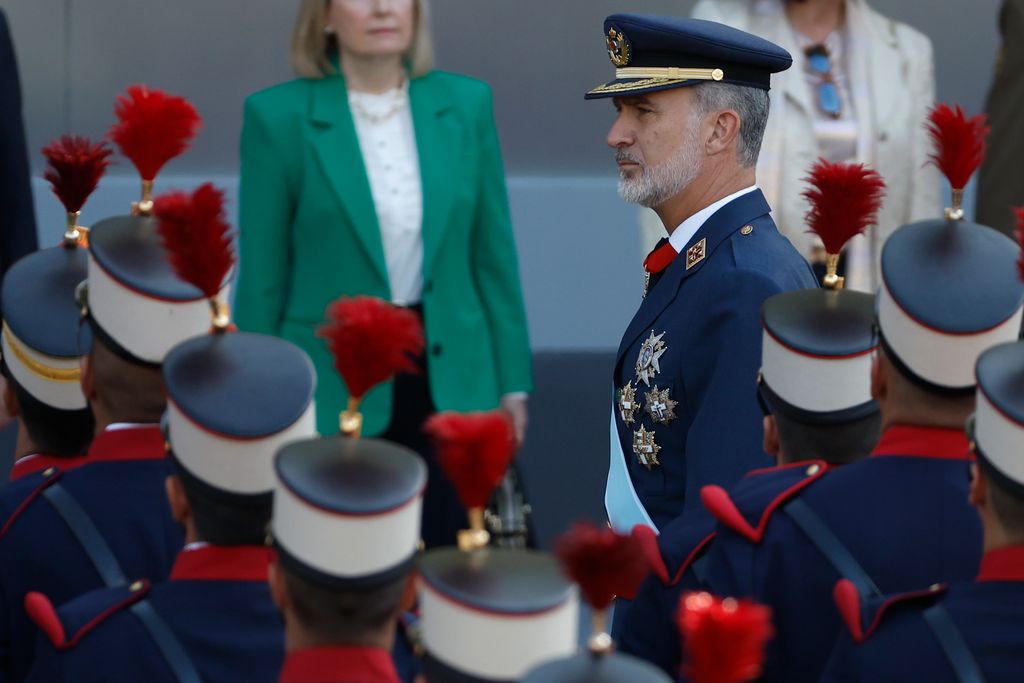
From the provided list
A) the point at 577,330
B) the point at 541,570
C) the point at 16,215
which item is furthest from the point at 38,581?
the point at 577,330

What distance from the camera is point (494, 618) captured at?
7.42ft

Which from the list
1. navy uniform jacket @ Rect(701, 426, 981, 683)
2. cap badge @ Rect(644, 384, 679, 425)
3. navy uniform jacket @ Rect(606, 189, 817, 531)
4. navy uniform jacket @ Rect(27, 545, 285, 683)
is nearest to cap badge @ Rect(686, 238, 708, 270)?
navy uniform jacket @ Rect(606, 189, 817, 531)

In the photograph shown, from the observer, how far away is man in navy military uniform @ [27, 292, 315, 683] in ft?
9.07

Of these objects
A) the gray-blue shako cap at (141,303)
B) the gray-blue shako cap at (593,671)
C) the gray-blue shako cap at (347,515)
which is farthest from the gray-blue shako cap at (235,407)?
the gray-blue shako cap at (593,671)

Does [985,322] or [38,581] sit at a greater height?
[985,322]

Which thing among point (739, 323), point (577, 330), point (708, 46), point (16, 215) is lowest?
point (577, 330)

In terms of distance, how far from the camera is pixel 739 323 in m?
3.73

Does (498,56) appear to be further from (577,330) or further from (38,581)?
(38,581)

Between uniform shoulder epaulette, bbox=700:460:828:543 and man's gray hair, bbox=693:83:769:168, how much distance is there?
0.98m

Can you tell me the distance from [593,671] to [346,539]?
434mm

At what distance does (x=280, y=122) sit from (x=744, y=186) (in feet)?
5.59

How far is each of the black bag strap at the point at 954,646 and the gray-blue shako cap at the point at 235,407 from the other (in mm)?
857

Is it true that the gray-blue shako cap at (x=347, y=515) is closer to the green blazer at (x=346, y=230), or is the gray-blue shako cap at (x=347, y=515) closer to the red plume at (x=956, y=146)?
the red plume at (x=956, y=146)

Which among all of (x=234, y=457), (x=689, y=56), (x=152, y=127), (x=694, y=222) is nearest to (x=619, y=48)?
(x=689, y=56)
